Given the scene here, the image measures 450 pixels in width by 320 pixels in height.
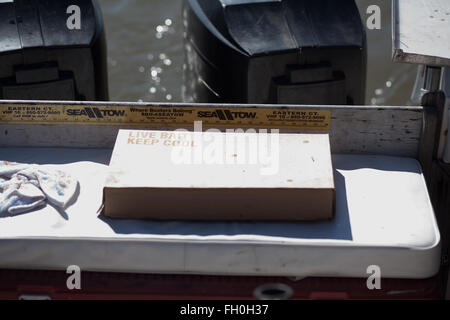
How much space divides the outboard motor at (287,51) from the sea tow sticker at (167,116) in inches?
26.4

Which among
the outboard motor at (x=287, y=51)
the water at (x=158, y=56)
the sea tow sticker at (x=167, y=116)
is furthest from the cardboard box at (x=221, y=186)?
the water at (x=158, y=56)

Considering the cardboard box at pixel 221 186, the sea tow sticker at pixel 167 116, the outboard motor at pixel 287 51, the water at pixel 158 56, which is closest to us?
the cardboard box at pixel 221 186

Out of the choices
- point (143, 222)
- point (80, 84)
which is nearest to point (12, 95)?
point (80, 84)

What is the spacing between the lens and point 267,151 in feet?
7.35

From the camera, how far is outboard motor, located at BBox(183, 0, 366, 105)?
3117mm

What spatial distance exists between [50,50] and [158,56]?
314 cm

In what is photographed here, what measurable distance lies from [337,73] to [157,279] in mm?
1742

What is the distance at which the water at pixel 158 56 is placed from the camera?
19.3 feet

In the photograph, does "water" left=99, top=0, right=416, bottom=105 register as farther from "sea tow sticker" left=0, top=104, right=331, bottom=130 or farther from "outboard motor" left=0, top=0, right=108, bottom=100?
"sea tow sticker" left=0, top=104, right=331, bottom=130

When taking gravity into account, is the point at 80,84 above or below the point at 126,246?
above

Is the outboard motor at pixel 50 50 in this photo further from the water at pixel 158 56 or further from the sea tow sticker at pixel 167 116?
the water at pixel 158 56

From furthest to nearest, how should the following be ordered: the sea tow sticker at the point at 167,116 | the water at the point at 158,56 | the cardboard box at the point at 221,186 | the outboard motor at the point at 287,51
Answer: the water at the point at 158,56, the outboard motor at the point at 287,51, the sea tow sticker at the point at 167,116, the cardboard box at the point at 221,186

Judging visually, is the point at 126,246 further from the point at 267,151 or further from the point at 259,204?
the point at 267,151

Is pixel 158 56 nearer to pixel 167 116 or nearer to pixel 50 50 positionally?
pixel 50 50
